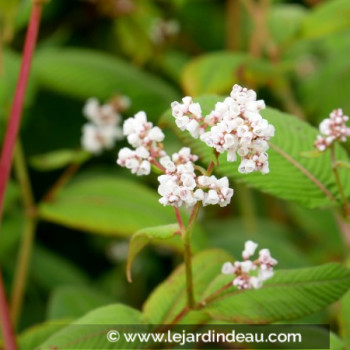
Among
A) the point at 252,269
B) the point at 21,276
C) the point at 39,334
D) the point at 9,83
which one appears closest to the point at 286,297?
the point at 252,269

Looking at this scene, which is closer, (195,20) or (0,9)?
(0,9)

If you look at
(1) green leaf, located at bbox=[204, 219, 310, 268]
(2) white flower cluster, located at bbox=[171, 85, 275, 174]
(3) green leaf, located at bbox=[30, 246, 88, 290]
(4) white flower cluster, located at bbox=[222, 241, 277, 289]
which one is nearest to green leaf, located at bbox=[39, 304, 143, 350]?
(4) white flower cluster, located at bbox=[222, 241, 277, 289]

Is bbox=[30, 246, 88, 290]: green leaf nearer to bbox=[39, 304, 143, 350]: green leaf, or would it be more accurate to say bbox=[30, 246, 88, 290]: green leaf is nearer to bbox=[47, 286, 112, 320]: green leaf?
bbox=[47, 286, 112, 320]: green leaf

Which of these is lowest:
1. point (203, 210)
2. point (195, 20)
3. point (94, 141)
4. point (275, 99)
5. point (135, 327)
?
point (135, 327)

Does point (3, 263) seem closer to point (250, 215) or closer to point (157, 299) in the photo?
point (250, 215)

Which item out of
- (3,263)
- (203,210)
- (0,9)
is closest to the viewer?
(0,9)

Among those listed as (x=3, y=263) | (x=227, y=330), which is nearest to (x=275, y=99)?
(x=3, y=263)

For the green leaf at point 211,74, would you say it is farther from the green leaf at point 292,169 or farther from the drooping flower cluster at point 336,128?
the drooping flower cluster at point 336,128
